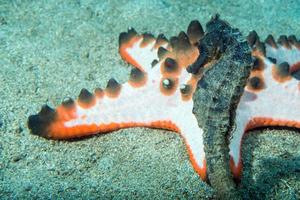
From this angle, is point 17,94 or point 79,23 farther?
point 79,23

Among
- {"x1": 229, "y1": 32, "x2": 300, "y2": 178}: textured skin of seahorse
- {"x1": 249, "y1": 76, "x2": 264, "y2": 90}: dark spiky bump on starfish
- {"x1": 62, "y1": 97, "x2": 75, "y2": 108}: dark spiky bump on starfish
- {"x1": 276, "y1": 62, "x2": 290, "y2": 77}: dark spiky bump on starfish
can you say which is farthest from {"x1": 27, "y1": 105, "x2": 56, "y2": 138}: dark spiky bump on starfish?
{"x1": 276, "y1": 62, "x2": 290, "y2": 77}: dark spiky bump on starfish

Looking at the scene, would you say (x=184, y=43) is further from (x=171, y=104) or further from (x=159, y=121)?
(x=159, y=121)

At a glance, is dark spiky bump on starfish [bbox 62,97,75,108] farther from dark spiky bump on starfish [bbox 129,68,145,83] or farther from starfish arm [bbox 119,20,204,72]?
starfish arm [bbox 119,20,204,72]

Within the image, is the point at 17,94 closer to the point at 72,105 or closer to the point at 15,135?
the point at 15,135

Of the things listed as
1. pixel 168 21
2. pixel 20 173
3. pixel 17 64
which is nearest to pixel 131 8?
pixel 168 21

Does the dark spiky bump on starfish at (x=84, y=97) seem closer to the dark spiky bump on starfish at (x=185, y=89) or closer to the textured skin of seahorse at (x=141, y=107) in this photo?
the textured skin of seahorse at (x=141, y=107)

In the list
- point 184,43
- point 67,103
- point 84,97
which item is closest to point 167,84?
point 184,43
